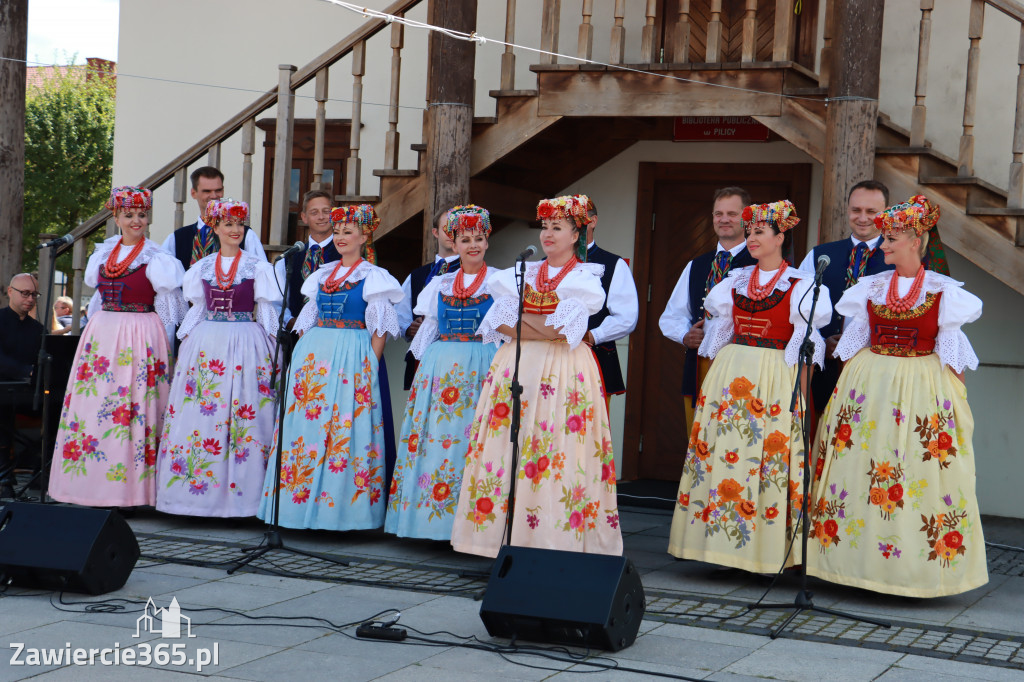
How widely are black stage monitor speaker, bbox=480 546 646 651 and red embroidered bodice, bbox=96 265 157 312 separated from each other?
3106mm

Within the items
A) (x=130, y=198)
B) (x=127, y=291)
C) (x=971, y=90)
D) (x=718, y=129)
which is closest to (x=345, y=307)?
(x=127, y=291)

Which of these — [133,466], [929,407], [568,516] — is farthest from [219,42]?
[929,407]

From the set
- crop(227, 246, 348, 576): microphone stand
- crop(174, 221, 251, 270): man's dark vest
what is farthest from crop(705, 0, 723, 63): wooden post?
crop(174, 221, 251, 270): man's dark vest

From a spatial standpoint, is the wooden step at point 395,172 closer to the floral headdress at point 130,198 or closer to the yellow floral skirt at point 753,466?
the floral headdress at point 130,198

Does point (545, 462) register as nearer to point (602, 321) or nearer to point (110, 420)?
point (602, 321)

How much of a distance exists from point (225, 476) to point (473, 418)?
1.46m

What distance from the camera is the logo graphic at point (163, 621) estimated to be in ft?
13.4

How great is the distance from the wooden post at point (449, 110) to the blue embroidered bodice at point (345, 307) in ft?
3.31

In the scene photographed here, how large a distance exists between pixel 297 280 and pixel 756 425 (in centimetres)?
284

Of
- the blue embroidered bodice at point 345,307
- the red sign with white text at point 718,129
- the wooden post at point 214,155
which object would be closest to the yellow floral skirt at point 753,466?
the blue embroidered bodice at point 345,307

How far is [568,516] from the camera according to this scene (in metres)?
5.00

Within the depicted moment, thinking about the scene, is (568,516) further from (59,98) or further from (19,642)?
(59,98)

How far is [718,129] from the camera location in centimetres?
781

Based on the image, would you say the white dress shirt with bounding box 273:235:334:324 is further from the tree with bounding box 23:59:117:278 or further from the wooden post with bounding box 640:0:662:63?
the tree with bounding box 23:59:117:278
